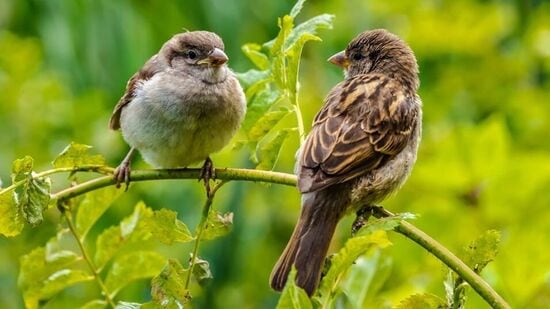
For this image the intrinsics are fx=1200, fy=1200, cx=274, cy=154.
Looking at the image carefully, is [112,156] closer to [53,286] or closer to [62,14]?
[62,14]

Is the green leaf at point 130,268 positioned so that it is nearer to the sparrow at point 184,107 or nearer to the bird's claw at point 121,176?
the bird's claw at point 121,176

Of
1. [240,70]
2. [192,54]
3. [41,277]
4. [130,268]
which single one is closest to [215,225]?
[130,268]

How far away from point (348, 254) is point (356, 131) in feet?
3.84

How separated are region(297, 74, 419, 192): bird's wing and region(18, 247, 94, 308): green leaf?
2.30ft

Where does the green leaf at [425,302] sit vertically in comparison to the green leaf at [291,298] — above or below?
above

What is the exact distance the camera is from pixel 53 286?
3.26 meters

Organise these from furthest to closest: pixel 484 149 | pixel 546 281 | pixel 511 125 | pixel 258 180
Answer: pixel 511 125
pixel 484 149
pixel 546 281
pixel 258 180

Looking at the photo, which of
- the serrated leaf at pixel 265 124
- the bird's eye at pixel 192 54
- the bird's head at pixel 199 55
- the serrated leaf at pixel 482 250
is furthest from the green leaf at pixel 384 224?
the bird's eye at pixel 192 54

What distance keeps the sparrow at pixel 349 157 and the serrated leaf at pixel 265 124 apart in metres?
0.13

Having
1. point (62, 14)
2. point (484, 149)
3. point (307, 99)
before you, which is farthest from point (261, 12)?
point (484, 149)

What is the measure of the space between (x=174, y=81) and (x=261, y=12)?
159cm

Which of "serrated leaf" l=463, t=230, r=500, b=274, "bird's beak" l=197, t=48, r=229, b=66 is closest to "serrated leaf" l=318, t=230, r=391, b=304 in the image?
"serrated leaf" l=463, t=230, r=500, b=274

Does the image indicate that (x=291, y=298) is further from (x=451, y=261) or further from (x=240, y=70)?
(x=240, y=70)

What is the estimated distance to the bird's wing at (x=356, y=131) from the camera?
3369mm
